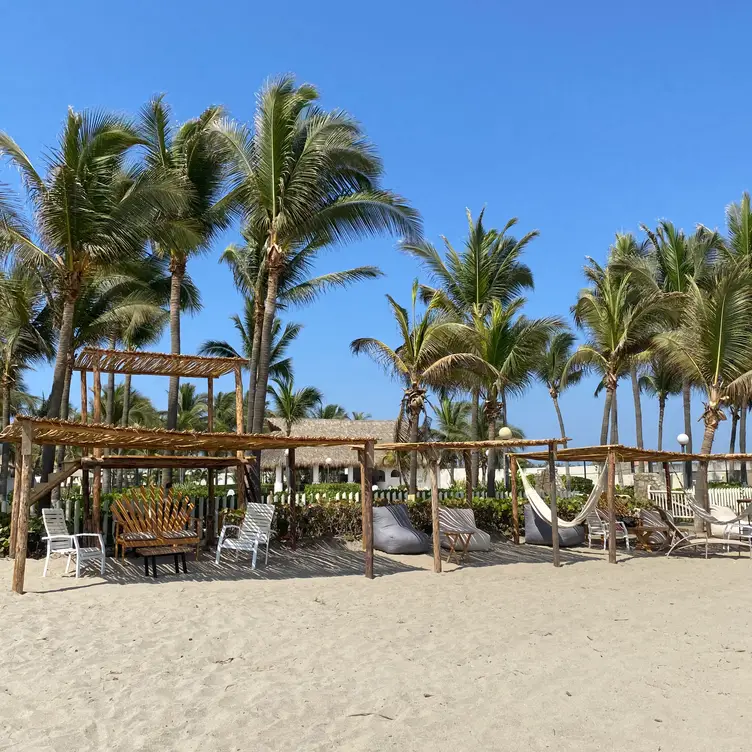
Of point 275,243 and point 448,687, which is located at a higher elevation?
point 275,243

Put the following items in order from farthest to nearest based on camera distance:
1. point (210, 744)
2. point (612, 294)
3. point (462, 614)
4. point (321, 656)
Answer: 1. point (612, 294)
2. point (462, 614)
3. point (321, 656)
4. point (210, 744)

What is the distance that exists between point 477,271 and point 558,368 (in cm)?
1598

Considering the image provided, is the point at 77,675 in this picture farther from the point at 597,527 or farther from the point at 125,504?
the point at 597,527

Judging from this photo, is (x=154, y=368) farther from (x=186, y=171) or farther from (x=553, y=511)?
(x=553, y=511)

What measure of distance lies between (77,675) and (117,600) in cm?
279

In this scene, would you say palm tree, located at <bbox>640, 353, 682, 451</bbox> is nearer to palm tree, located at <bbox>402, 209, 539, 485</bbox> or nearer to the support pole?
palm tree, located at <bbox>402, 209, 539, 485</bbox>

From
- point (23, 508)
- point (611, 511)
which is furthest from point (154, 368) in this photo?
point (611, 511)

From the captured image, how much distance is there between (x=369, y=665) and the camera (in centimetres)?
506

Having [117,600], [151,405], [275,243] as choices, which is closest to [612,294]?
[275,243]

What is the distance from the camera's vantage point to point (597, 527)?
42.6 ft

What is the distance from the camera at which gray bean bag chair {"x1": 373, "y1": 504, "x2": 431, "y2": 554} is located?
1170 cm

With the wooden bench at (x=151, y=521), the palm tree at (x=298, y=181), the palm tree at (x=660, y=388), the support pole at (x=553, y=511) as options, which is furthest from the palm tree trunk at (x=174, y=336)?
the palm tree at (x=660, y=388)

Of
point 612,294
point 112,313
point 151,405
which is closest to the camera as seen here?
point 112,313

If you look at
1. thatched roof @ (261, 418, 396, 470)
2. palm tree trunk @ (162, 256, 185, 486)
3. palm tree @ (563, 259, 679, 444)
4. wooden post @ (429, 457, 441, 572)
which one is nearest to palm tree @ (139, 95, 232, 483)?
palm tree trunk @ (162, 256, 185, 486)
